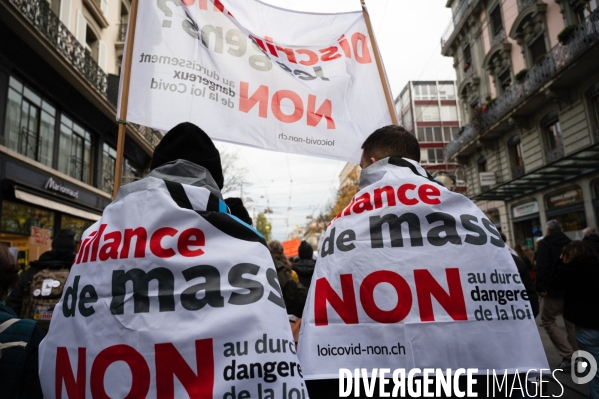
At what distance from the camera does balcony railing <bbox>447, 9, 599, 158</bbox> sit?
44.0 ft

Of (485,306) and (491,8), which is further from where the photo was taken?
(491,8)

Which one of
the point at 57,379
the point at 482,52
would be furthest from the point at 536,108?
the point at 57,379

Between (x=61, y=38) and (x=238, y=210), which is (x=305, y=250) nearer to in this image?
(x=238, y=210)

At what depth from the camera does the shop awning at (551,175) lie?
1277 centimetres

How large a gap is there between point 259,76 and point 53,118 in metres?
13.1

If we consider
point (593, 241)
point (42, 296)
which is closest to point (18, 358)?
point (42, 296)

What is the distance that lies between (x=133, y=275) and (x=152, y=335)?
9.0 inches

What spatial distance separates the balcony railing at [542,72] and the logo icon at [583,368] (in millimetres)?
11692

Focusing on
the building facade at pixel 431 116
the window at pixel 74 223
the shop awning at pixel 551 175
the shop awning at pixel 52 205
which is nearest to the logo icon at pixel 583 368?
the shop awning at pixel 551 175

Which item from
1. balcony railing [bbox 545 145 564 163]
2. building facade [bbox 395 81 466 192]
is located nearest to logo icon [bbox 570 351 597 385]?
balcony railing [bbox 545 145 564 163]

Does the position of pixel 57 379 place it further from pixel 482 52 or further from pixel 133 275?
pixel 482 52

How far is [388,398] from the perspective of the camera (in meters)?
1.63

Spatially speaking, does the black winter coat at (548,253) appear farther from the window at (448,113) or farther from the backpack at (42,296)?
the window at (448,113)

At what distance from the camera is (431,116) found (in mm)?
44719
